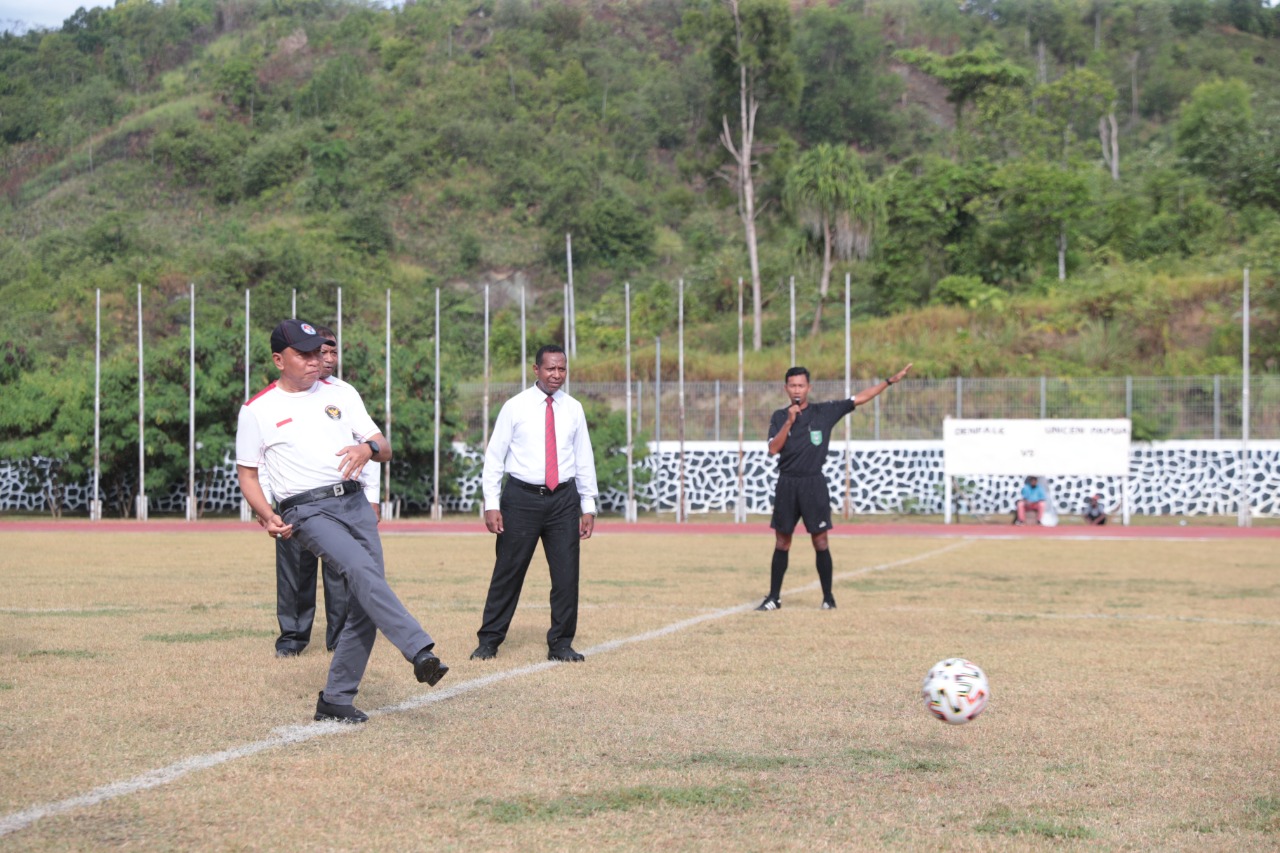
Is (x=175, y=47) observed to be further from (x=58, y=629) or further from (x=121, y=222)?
(x=58, y=629)

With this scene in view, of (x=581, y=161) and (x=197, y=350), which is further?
(x=581, y=161)

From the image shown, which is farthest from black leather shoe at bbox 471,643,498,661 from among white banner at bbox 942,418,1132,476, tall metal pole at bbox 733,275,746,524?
white banner at bbox 942,418,1132,476

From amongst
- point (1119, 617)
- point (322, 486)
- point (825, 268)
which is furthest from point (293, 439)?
point (825, 268)

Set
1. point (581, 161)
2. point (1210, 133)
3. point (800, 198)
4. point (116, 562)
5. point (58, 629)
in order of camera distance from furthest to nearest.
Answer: point (581, 161) < point (1210, 133) < point (800, 198) < point (116, 562) < point (58, 629)

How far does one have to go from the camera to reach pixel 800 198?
49.4 metres

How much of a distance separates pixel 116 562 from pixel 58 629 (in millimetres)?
7760

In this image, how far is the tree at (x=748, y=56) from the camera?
47.7 metres

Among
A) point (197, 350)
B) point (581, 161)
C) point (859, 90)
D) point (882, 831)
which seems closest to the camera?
point (882, 831)

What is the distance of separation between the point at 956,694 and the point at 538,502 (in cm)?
340

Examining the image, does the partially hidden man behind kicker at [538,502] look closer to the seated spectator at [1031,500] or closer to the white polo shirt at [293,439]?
the white polo shirt at [293,439]

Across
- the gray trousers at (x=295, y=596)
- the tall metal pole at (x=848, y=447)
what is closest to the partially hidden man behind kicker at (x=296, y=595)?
the gray trousers at (x=295, y=596)

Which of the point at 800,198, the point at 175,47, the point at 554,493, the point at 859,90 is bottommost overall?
the point at 554,493

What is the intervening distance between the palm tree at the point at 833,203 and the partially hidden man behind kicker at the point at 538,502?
131 feet

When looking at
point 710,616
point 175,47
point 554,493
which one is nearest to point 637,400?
point 710,616
